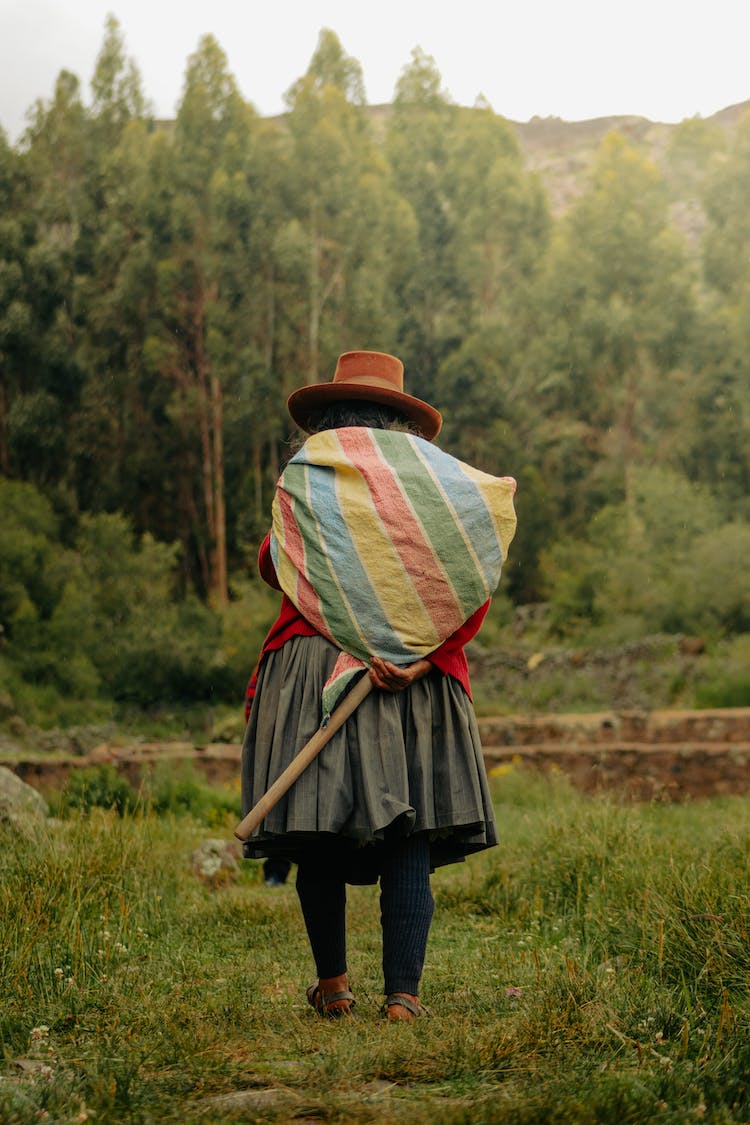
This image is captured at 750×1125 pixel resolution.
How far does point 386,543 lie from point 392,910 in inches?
38.8

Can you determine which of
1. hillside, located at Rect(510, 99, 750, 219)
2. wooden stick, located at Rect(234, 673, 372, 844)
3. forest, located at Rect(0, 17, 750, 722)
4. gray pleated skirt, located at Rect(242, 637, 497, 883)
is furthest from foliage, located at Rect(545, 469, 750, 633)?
hillside, located at Rect(510, 99, 750, 219)

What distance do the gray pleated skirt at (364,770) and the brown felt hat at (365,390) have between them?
29.6 inches

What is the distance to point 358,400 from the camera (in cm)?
370

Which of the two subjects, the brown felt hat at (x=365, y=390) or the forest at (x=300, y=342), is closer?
the brown felt hat at (x=365, y=390)

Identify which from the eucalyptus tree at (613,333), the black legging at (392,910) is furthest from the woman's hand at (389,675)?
the eucalyptus tree at (613,333)

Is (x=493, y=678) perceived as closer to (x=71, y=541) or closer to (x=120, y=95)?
(x=71, y=541)

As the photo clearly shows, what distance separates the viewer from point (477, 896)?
5.53 m

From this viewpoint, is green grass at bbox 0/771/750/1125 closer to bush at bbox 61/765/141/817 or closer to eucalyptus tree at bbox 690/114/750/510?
bush at bbox 61/765/141/817

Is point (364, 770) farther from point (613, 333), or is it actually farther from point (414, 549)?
point (613, 333)

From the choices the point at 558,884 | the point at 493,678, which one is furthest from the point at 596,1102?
the point at 493,678

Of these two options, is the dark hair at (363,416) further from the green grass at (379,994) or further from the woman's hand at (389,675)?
the green grass at (379,994)

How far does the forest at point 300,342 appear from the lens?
97.9 feet

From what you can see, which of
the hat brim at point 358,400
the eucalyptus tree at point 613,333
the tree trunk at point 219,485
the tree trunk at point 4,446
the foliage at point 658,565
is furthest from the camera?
the eucalyptus tree at point 613,333

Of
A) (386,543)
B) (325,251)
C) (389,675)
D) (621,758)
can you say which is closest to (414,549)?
(386,543)
